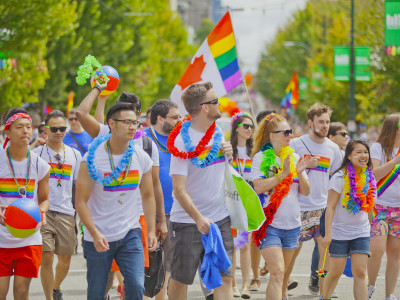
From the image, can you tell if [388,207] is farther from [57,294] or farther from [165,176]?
[57,294]

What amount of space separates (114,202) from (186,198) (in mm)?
558

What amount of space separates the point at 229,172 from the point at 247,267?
10.8 ft

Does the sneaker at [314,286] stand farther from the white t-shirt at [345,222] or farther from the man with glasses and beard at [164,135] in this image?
the man with glasses and beard at [164,135]

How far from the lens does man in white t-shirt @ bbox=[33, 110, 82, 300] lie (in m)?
7.93

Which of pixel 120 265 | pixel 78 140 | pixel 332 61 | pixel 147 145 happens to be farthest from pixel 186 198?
pixel 332 61

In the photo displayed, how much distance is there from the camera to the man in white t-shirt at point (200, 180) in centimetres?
609

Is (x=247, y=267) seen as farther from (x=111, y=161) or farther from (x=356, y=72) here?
(x=356, y=72)

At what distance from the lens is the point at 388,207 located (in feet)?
26.8

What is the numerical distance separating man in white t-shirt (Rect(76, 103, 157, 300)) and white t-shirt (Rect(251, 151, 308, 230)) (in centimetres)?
162

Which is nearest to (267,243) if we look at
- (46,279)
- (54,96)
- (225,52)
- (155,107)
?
(155,107)

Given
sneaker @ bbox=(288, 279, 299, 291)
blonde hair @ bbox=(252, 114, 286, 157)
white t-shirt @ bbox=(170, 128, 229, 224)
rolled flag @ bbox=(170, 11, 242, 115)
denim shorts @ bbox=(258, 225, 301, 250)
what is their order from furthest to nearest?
rolled flag @ bbox=(170, 11, 242, 115)
sneaker @ bbox=(288, 279, 299, 291)
blonde hair @ bbox=(252, 114, 286, 157)
denim shorts @ bbox=(258, 225, 301, 250)
white t-shirt @ bbox=(170, 128, 229, 224)

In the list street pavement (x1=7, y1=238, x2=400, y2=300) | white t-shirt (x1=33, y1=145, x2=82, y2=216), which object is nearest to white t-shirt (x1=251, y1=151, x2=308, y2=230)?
street pavement (x1=7, y1=238, x2=400, y2=300)

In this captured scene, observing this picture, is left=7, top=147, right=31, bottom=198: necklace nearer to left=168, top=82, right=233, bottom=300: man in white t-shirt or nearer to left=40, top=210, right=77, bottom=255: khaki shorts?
left=168, top=82, right=233, bottom=300: man in white t-shirt

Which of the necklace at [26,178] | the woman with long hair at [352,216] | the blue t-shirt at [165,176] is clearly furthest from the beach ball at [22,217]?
the woman with long hair at [352,216]
